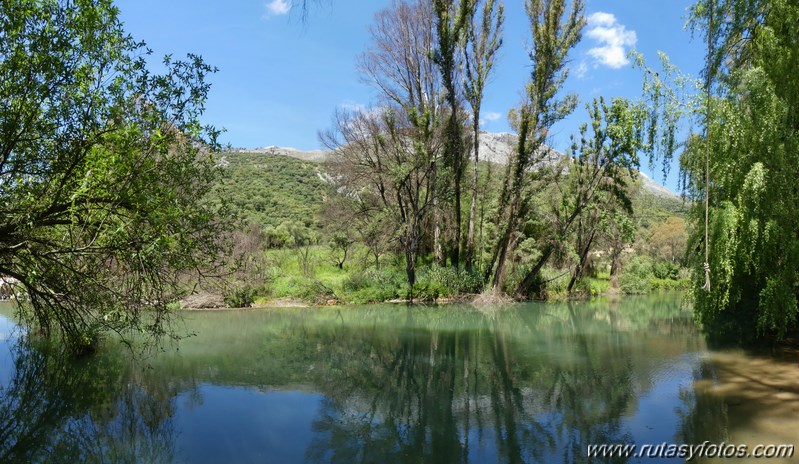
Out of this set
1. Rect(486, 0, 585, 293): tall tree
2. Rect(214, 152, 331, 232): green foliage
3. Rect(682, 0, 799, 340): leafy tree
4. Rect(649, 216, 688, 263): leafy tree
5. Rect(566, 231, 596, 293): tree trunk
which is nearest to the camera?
Rect(682, 0, 799, 340): leafy tree

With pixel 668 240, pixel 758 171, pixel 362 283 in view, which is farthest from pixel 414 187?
pixel 668 240

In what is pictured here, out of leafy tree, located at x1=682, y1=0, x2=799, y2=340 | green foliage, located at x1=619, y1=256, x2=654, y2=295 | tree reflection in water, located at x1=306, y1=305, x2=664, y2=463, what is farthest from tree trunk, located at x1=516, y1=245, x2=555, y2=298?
leafy tree, located at x1=682, y1=0, x2=799, y2=340

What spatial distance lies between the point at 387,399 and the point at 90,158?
19.5ft

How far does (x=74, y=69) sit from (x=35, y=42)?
46cm

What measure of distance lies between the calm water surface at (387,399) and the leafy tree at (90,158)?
6.51ft

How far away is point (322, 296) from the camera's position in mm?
25844

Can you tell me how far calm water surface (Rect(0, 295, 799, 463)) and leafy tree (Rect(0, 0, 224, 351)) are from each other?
6.51 ft

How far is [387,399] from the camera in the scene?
8.91m

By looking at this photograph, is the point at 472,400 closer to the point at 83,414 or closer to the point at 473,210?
the point at 83,414

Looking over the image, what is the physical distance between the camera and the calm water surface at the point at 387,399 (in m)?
6.67

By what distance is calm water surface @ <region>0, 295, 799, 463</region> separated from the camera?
21.9 feet

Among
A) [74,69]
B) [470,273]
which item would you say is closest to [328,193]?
[470,273]

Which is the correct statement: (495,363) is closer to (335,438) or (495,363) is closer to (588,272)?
(335,438)

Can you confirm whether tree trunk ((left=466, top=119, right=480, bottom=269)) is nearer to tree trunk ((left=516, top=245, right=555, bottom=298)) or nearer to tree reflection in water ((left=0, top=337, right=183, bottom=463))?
tree trunk ((left=516, top=245, right=555, bottom=298))
